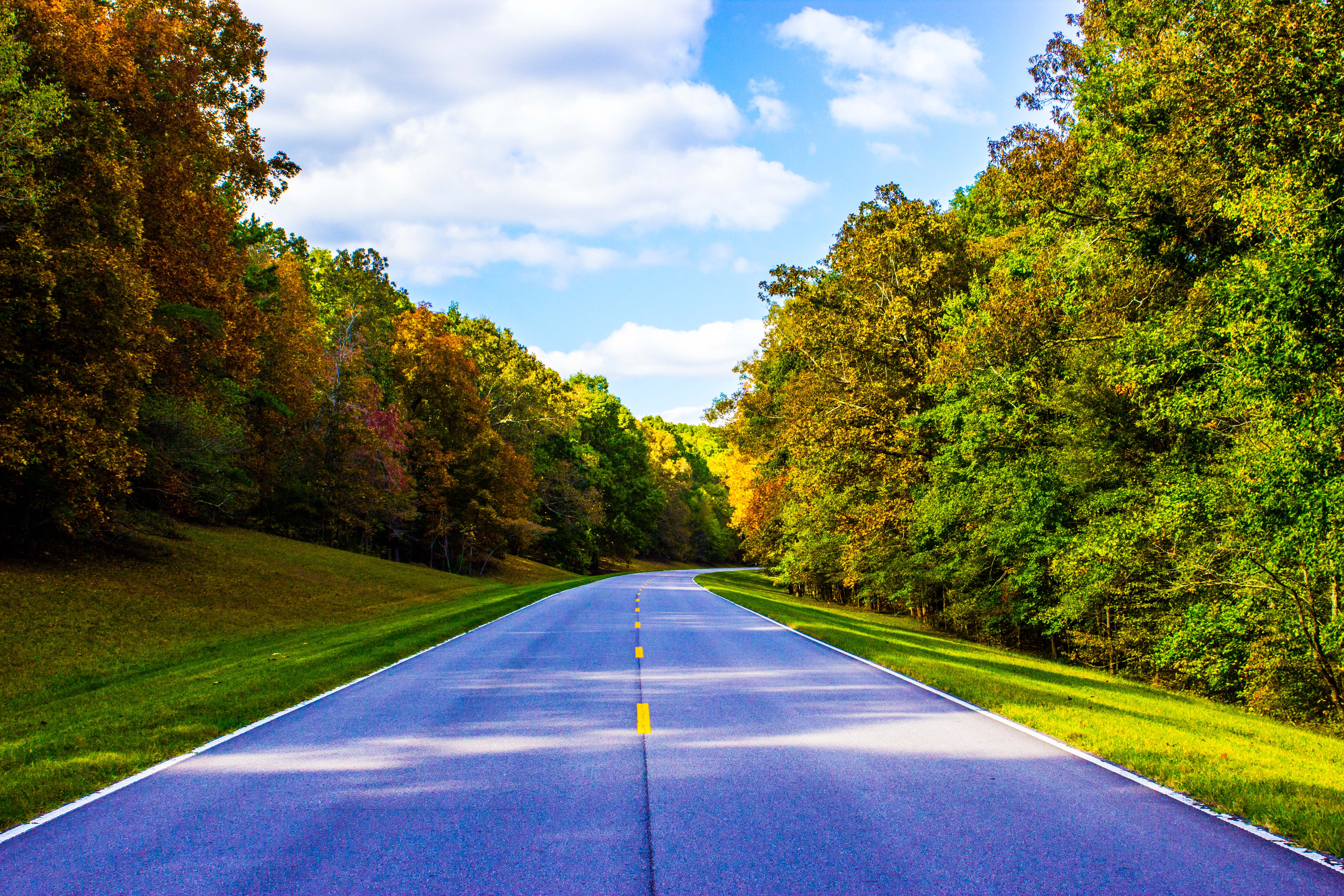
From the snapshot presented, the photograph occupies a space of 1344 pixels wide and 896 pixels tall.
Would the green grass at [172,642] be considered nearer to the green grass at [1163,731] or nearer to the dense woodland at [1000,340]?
the dense woodland at [1000,340]

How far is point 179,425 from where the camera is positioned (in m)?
21.9

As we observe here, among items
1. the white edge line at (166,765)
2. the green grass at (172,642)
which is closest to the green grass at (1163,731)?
the white edge line at (166,765)

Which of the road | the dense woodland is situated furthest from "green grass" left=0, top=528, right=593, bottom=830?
the dense woodland

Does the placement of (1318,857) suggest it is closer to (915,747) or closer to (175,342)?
(915,747)

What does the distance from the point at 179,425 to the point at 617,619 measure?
44.2 feet

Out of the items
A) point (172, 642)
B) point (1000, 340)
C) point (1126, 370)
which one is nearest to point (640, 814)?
point (1126, 370)

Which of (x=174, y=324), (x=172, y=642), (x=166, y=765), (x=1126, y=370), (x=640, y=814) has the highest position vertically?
(x=174, y=324)

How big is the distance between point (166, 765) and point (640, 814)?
4024 millimetres

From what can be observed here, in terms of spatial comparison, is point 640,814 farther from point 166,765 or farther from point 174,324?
point 174,324

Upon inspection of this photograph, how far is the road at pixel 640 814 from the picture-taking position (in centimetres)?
397

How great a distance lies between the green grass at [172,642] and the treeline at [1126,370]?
529 inches

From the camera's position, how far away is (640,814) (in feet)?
16.1

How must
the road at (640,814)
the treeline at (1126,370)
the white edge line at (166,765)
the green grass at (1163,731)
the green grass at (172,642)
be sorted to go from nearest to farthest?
1. the road at (640,814)
2. the white edge line at (166,765)
3. the green grass at (1163,731)
4. the green grass at (172,642)
5. the treeline at (1126,370)

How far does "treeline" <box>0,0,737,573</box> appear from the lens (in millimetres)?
15430
